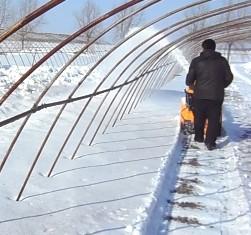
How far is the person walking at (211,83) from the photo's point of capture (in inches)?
335

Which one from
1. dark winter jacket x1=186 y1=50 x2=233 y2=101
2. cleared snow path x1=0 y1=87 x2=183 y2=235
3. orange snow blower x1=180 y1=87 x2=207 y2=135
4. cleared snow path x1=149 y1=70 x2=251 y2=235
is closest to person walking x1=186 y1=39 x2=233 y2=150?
dark winter jacket x1=186 y1=50 x2=233 y2=101

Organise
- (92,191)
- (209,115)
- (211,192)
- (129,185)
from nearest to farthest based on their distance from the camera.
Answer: (92,191) < (129,185) < (211,192) < (209,115)

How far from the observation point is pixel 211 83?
8.51 m

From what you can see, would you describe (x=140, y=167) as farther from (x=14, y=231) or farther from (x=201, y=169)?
(x=14, y=231)

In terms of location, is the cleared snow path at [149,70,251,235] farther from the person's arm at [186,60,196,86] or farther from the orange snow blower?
the person's arm at [186,60,196,86]

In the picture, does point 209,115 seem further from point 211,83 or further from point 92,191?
point 92,191

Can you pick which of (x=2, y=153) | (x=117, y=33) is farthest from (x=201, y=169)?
(x=117, y=33)

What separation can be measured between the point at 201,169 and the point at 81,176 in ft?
6.63

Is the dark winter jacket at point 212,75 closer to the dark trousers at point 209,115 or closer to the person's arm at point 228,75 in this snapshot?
the person's arm at point 228,75

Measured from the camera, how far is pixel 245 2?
777 centimetres

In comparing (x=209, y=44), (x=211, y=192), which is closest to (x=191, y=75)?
(x=209, y=44)

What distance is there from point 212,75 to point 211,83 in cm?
14

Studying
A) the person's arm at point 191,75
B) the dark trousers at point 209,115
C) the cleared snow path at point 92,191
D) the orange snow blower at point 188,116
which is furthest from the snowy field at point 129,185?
the person's arm at point 191,75

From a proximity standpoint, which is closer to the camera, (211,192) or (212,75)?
(211,192)
